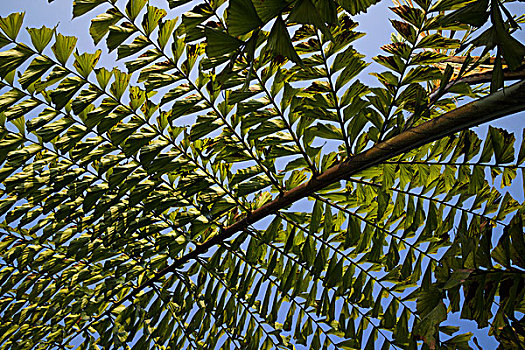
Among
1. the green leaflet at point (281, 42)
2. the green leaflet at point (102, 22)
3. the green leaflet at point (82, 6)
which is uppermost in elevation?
the green leaflet at point (102, 22)

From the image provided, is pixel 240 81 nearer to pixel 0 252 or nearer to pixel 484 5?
pixel 484 5

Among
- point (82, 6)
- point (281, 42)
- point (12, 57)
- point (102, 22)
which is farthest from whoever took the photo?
point (12, 57)

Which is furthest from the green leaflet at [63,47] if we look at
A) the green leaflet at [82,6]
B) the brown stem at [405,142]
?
the brown stem at [405,142]

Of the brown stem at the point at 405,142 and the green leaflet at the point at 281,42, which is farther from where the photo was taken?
the brown stem at the point at 405,142

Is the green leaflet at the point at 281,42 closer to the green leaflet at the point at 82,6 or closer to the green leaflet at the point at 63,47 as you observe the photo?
the green leaflet at the point at 82,6

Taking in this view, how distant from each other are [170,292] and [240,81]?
1.01 meters

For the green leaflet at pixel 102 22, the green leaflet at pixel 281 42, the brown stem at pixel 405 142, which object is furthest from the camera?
the green leaflet at pixel 102 22

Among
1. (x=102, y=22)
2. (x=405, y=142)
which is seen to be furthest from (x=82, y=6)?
(x=405, y=142)

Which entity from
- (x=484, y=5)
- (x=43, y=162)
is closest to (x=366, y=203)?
(x=484, y=5)

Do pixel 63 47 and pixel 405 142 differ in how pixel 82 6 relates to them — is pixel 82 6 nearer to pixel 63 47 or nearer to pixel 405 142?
pixel 63 47

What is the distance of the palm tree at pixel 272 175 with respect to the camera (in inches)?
35.1

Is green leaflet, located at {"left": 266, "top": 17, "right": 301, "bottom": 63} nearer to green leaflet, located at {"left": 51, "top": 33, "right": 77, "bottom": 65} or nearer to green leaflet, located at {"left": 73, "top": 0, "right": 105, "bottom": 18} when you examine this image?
green leaflet, located at {"left": 73, "top": 0, "right": 105, "bottom": 18}

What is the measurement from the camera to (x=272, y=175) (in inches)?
53.7

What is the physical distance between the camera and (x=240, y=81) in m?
1.10
